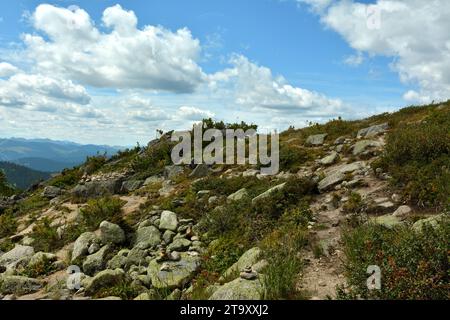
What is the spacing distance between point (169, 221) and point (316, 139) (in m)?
11.9

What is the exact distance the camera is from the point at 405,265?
22.0 ft

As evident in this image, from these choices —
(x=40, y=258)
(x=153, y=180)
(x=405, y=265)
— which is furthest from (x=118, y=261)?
(x=153, y=180)

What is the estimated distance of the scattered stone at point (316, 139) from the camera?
21.9 m

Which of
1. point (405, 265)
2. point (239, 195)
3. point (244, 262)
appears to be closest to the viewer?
point (405, 265)

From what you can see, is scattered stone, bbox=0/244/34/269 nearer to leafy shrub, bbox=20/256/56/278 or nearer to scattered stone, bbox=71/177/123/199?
leafy shrub, bbox=20/256/56/278

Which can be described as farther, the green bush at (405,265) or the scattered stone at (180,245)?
the scattered stone at (180,245)

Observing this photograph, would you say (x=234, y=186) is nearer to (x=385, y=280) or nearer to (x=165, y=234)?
(x=165, y=234)

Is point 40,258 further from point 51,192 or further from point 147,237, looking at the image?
point 51,192

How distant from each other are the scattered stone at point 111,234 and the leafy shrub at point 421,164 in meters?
9.19

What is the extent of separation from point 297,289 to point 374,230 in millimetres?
2468

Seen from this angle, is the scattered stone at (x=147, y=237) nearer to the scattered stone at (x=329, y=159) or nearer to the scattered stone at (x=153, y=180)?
the scattered stone at (x=329, y=159)

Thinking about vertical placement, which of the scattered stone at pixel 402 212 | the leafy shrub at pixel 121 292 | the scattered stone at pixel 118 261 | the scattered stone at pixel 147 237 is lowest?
the leafy shrub at pixel 121 292

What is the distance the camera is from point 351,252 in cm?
802

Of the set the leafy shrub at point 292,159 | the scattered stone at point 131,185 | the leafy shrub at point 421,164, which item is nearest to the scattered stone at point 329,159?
the leafy shrub at point 292,159
